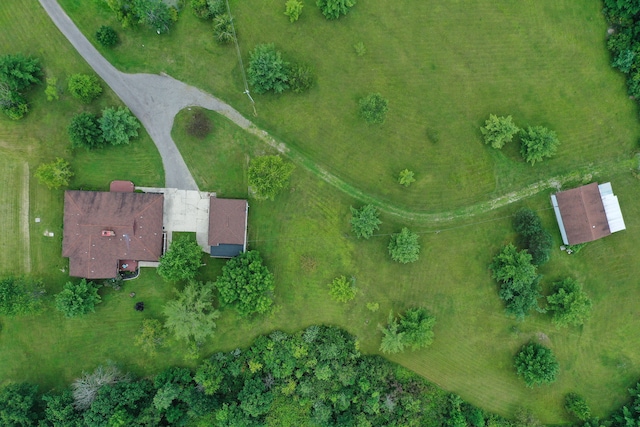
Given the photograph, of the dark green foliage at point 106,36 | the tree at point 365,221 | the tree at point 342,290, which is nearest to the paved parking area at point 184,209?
the tree at point 342,290

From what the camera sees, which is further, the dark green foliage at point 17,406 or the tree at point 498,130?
the tree at point 498,130

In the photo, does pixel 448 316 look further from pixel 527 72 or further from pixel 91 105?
pixel 91 105

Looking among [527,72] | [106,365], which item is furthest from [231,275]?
[527,72]

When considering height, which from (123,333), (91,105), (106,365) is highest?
(91,105)

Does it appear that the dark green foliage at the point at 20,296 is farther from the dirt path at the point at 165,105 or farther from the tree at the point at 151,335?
the dirt path at the point at 165,105

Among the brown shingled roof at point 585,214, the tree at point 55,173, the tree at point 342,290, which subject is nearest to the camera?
the tree at point 55,173

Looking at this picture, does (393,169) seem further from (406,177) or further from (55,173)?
(55,173)

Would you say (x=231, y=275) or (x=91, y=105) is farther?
(x=91, y=105)
